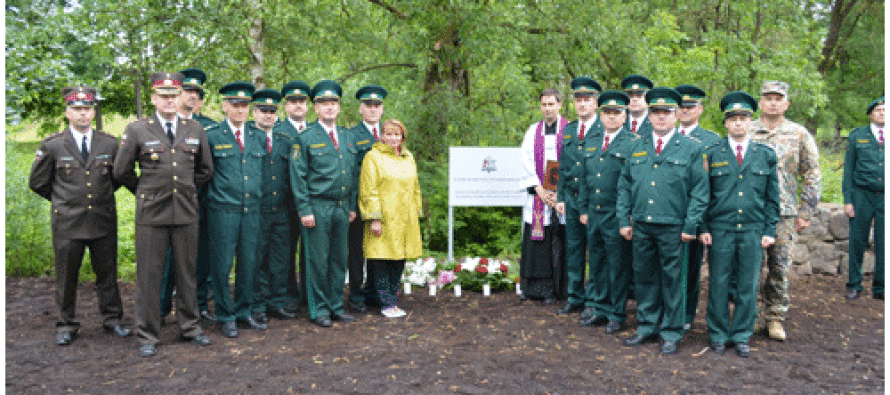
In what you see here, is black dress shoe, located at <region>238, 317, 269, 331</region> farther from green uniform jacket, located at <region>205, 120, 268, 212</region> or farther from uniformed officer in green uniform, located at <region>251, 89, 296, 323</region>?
green uniform jacket, located at <region>205, 120, 268, 212</region>

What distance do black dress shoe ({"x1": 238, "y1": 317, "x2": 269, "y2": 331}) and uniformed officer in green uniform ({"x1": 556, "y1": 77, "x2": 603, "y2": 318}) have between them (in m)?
2.60

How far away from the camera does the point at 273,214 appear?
6078mm

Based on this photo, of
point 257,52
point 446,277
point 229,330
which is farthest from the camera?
point 257,52

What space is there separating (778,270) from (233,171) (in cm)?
423

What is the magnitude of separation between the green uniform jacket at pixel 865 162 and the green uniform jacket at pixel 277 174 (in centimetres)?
548

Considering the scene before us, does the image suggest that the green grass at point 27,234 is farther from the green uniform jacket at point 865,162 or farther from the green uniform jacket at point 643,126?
the green uniform jacket at point 865,162

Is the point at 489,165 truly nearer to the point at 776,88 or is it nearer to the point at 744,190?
the point at 776,88

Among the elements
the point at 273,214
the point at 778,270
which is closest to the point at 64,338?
the point at 273,214

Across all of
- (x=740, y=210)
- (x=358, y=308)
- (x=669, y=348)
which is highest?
(x=740, y=210)

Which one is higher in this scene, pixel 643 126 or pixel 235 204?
pixel 643 126

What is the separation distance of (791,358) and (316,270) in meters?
3.67

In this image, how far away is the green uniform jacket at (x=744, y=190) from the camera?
5.01 meters

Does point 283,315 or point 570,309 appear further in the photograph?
point 570,309

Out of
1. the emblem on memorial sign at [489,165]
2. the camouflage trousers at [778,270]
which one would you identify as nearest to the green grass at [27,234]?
the emblem on memorial sign at [489,165]
